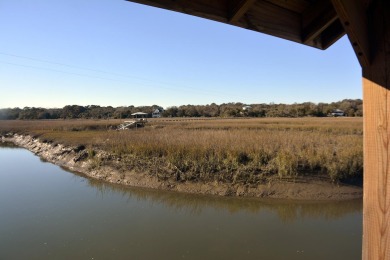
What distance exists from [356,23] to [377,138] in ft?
2.47

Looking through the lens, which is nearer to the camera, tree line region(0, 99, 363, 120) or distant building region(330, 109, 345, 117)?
distant building region(330, 109, 345, 117)

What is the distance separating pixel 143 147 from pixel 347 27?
15.5 meters

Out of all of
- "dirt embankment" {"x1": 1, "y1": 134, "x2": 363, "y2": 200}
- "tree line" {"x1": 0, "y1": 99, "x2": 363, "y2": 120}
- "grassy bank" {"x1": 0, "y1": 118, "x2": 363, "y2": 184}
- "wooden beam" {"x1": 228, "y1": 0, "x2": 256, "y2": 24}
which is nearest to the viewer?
"wooden beam" {"x1": 228, "y1": 0, "x2": 256, "y2": 24}

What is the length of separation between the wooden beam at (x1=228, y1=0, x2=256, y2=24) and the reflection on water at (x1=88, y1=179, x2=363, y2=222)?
28.2 feet

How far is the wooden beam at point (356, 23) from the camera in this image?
1.85 m

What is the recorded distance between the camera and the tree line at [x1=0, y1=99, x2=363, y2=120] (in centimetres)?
6372

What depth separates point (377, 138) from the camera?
6.63 ft

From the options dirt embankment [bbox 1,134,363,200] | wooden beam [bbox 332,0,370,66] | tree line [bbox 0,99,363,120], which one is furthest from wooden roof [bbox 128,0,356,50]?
tree line [bbox 0,99,363,120]

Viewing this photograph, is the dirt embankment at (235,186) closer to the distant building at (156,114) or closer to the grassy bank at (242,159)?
the grassy bank at (242,159)

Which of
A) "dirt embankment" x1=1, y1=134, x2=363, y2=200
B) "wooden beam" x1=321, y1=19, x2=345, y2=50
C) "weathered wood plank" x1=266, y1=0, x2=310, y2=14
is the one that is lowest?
"dirt embankment" x1=1, y1=134, x2=363, y2=200

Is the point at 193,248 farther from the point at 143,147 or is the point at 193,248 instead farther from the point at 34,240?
the point at 143,147

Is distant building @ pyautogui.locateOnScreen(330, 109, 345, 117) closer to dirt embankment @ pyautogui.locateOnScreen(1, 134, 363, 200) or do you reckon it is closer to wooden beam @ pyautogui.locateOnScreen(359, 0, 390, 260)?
dirt embankment @ pyautogui.locateOnScreen(1, 134, 363, 200)

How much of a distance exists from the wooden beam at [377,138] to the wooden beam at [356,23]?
0.06 metres

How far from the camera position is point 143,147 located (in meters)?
16.9
